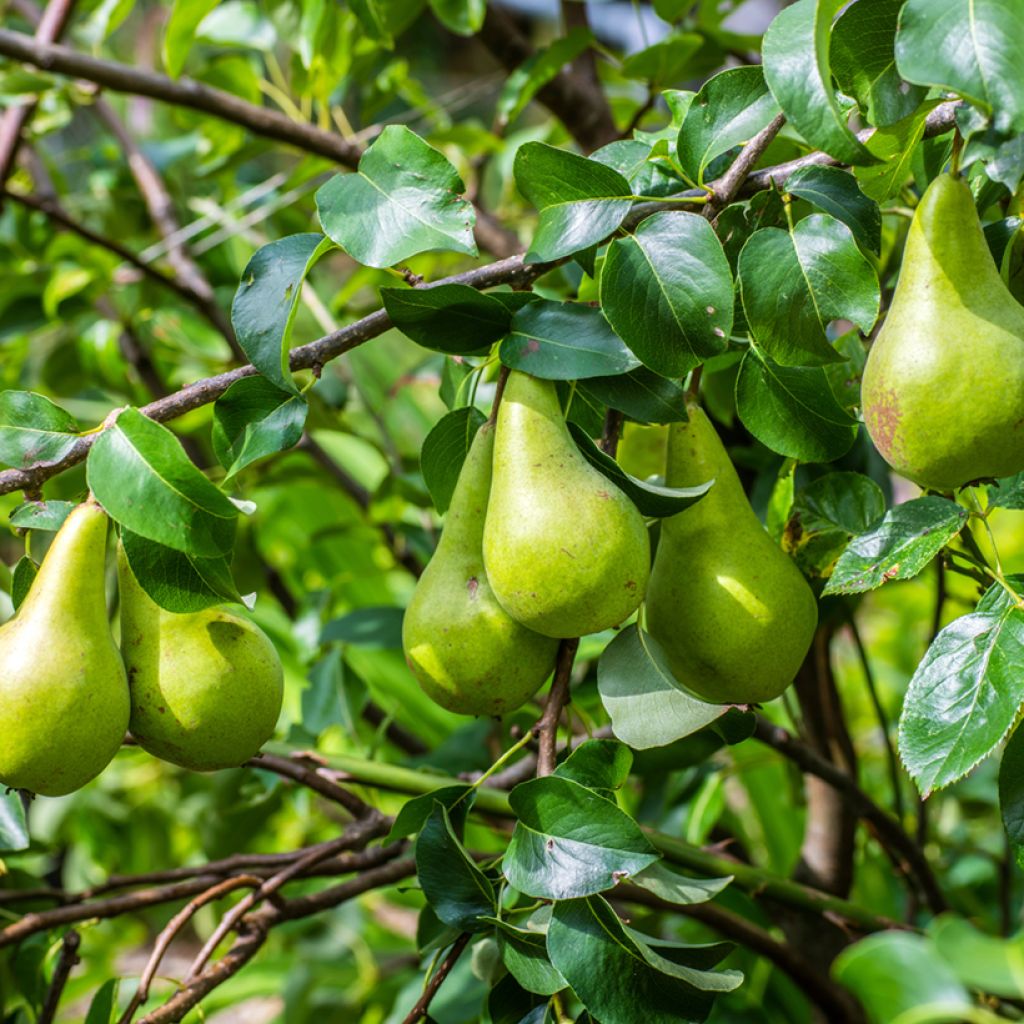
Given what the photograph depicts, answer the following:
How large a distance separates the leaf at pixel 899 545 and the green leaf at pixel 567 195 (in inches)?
7.9

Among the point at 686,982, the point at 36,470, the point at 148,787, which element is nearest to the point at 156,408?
the point at 36,470

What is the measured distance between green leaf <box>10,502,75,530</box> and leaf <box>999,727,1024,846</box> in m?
0.47

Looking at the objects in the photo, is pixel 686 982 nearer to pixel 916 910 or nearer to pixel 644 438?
pixel 644 438

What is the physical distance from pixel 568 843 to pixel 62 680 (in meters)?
0.24

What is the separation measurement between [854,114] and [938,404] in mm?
228

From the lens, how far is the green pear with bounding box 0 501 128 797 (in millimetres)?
515

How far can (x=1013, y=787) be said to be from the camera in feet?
1.76

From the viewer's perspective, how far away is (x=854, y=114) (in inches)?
24.7

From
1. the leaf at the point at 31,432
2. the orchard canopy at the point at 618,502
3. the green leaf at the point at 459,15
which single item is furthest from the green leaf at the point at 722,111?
the green leaf at the point at 459,15

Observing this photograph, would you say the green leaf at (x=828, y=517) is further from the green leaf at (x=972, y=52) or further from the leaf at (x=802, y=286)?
the green leaf at (x=972, y=52)

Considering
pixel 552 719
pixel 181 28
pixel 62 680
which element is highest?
pixel 181 28

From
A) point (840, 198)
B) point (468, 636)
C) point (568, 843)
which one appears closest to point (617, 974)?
point (568, 843)

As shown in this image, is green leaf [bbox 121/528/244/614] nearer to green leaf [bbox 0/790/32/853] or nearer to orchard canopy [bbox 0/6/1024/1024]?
orchard canopy [bbox 0/6/1024/1024]

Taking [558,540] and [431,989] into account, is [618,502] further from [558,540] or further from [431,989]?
[431,989]
